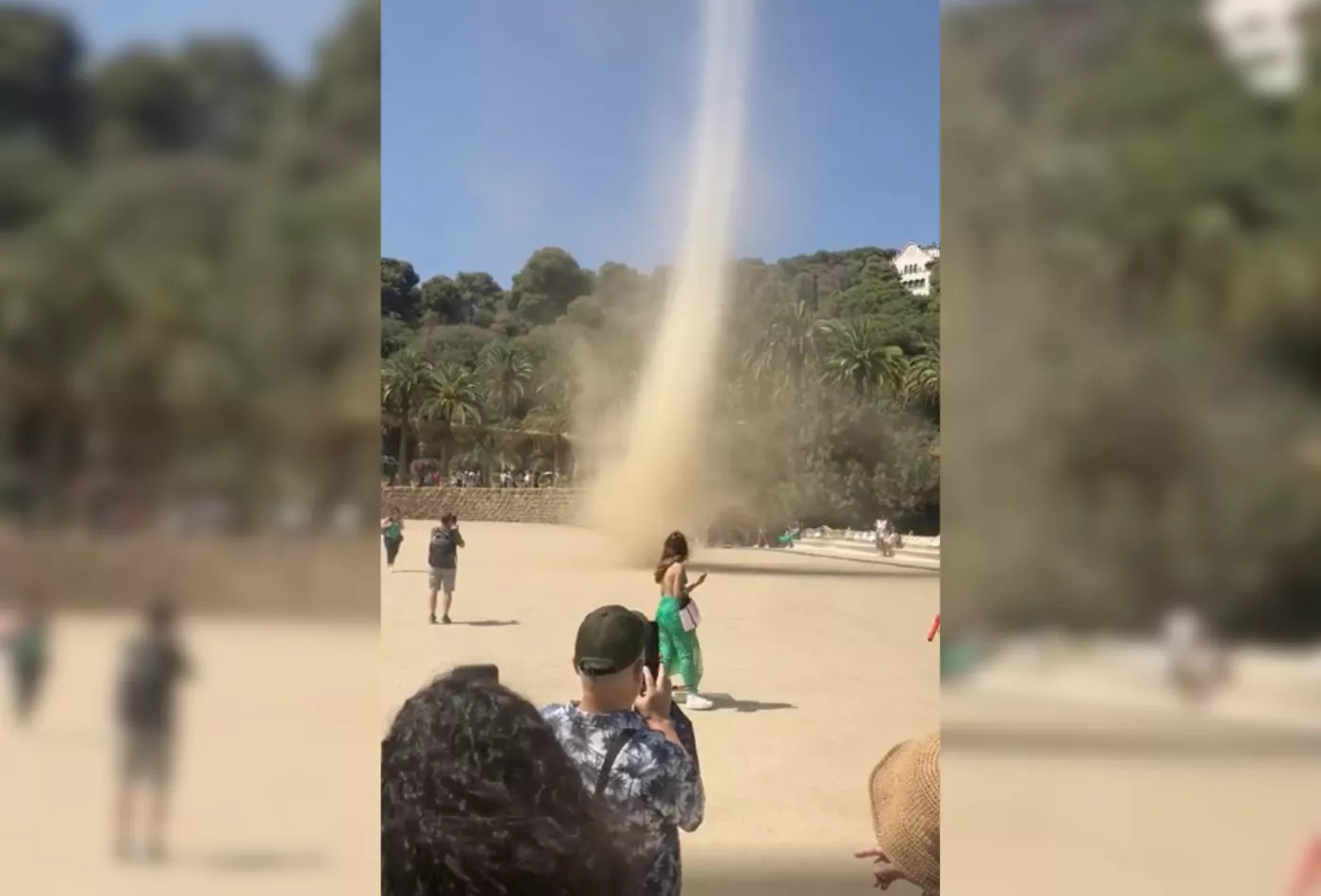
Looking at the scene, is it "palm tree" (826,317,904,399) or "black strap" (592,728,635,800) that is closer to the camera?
"black strap" (592,728,635,800)

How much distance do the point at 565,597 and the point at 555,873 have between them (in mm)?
6302

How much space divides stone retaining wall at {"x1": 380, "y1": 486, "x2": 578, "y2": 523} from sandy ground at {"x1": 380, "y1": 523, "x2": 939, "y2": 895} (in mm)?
3029

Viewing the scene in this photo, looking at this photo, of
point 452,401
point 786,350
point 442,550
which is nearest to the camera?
point 442,550

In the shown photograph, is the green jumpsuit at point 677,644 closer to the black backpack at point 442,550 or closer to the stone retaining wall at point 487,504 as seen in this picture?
the black backpack at point 442,550

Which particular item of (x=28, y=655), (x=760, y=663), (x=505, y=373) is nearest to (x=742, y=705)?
(x=760, y=663)

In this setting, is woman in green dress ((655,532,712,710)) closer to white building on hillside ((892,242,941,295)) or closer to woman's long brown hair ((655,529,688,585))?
woman's long brown hair ((655,529,688,585))

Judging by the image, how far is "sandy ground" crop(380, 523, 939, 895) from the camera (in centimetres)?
242

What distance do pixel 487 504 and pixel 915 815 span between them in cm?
1320

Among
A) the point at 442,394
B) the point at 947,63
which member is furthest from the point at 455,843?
the point at 442,394

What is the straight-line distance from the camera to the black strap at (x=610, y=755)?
0.76 metres

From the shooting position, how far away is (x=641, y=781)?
768 millimetres

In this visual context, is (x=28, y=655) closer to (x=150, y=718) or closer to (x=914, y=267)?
(x=150, y=718)

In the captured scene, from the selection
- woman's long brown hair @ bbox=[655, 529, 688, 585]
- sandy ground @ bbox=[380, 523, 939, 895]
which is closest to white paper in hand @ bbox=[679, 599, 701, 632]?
woman's long brown hair @ bbox=[655, 529, 688, 585]

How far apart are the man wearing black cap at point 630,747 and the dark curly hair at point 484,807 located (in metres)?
0.04
